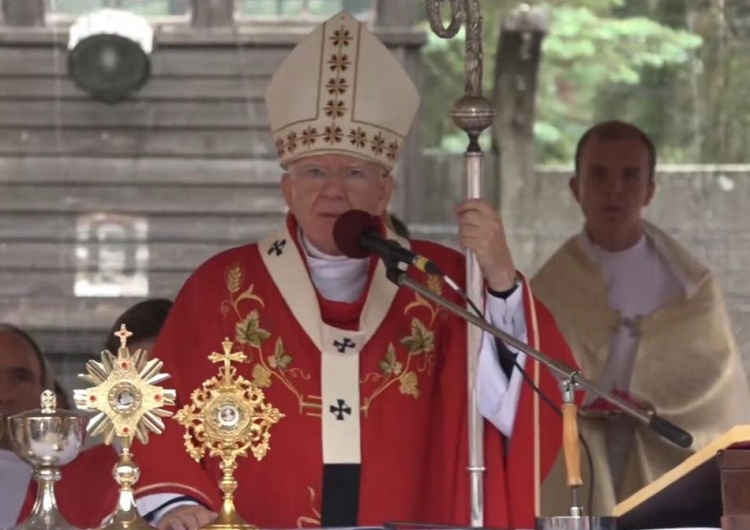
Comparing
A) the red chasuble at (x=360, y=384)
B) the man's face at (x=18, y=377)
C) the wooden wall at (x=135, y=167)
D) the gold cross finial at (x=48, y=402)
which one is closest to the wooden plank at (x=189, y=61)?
the wooden wall at (x=135, y=167)

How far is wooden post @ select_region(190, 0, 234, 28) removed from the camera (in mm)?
8266

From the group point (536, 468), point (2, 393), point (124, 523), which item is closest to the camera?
point (124, 523)

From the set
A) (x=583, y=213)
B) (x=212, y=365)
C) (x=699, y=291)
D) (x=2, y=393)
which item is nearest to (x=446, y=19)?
(x=583, y=213)

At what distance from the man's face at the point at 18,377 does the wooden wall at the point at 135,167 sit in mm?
1645

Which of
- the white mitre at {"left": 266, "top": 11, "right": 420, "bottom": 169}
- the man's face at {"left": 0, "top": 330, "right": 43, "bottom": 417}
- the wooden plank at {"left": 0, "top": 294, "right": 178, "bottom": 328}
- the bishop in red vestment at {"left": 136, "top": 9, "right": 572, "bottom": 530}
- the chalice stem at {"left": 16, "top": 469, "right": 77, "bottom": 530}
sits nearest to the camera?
the chalice stem at {"left": 16, "top": 469, "right": 77, "bottom": 530}

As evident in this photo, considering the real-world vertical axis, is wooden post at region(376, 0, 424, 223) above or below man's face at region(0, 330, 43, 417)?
above

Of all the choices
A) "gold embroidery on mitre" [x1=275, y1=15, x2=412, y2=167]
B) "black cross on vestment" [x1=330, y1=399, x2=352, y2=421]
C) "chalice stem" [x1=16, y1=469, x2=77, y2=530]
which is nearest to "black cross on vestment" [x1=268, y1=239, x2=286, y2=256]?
"gold embroidery on mitre" [x1=275, y1=15, x2=412, y2=167]

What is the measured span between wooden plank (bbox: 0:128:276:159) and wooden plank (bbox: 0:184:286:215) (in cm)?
14

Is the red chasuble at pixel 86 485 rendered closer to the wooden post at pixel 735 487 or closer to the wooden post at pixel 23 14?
the wooden post at pixel 735 487

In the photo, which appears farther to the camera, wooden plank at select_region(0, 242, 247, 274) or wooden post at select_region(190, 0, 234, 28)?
wooden post at select_region(190, 0, 234, 28)

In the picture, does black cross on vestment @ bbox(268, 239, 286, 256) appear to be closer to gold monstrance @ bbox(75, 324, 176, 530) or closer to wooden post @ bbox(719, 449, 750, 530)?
gold monstrance @ bbox(75, 324, 176, 530)

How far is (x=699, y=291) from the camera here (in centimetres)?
754

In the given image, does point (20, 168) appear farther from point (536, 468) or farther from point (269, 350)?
point (536, 468)

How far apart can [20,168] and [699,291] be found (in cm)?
269
